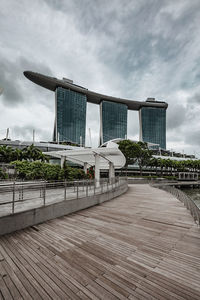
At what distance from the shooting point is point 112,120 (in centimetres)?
13962

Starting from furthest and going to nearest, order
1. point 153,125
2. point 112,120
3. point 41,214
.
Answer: point 153,125, point 112,120, point 41,214

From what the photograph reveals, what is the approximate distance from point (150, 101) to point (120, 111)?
139 feet

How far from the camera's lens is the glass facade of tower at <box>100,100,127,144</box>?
135m

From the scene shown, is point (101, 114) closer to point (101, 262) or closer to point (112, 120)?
point (112, 120)

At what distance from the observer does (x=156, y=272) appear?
9.86 ft

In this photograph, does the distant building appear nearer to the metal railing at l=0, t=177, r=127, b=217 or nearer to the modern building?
the modern building

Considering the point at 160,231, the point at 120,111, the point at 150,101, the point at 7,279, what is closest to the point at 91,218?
the point at 160,231

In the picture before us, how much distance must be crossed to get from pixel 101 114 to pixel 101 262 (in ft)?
461

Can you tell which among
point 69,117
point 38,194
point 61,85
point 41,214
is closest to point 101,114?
point 69,117

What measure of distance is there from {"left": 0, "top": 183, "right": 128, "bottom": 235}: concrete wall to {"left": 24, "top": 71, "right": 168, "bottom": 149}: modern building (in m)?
103

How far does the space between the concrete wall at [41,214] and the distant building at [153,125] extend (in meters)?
141

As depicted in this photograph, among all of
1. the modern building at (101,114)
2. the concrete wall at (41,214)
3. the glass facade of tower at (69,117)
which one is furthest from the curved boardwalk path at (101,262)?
the glass facade of tower at (69,117)

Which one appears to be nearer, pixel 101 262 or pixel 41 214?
pixel 101 262

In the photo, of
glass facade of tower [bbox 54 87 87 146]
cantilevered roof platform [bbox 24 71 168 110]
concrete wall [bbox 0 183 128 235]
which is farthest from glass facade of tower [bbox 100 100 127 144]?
concrete wall [bbox 0 183 128 235]
